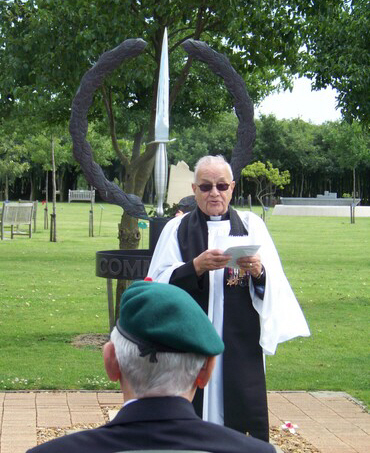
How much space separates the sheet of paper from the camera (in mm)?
4047

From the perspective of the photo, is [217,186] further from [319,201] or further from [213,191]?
[319,201]

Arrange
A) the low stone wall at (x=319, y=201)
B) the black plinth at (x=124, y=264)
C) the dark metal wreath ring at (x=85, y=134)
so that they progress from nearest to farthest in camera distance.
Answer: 1. the dark metal wreath ring at (x=85, y=134)
2. the black plinth at (x=124, y=264)
3. the low stone wall at (x=319, y=201)

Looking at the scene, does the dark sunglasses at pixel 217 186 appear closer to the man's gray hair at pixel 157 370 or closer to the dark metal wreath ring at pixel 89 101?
the dark metal wreath ring at pixel 89 101

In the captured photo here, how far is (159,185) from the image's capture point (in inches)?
267

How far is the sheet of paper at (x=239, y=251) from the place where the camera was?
4.05 meters

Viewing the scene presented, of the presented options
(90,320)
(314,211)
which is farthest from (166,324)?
(314,211)

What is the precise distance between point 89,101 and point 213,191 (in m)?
2.95

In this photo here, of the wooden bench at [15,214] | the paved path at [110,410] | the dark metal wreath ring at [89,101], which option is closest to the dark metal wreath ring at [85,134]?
the dark metal wreath ring at [89,101]

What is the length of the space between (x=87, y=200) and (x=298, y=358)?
6459cm

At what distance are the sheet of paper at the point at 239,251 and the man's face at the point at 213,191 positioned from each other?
47cm

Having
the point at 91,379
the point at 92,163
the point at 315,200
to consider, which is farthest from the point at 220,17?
the point at 315,200

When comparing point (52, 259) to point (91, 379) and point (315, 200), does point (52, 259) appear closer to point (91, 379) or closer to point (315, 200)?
point (91, 379)

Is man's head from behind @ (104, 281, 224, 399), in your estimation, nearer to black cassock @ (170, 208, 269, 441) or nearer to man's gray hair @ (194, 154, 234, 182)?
black cassock @ (170, 208, 269, 441)

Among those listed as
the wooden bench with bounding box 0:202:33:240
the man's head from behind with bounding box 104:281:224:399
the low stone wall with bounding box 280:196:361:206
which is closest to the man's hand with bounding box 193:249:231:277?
the man's head from behind with bounding box 104:281:224:399
